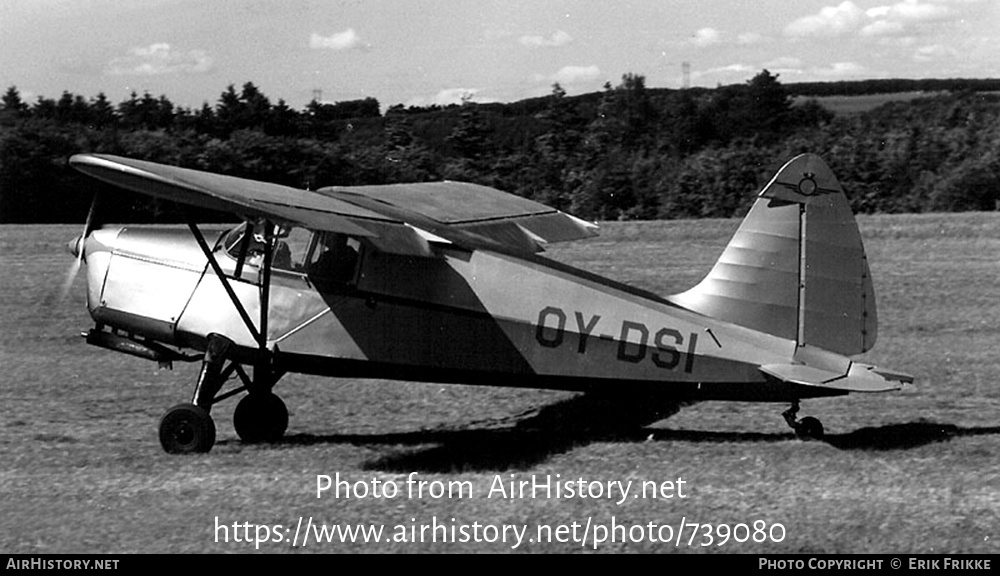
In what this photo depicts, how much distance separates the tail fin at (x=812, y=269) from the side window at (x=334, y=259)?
2799 millimetres

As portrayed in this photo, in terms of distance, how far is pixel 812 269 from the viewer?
27.3 feet

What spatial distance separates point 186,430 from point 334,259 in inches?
63.4

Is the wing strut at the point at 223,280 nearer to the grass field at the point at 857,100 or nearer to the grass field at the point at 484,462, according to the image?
the grass field at the point at 484,462

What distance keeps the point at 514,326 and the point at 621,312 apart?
2.49 ft

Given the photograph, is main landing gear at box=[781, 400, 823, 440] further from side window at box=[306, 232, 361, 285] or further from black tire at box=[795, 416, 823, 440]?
side window at box=[306, 232, 361, 285]

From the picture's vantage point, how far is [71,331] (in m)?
15.4

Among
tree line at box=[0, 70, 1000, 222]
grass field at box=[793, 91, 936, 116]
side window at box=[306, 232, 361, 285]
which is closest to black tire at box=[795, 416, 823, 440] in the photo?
side window at box=[306, 232, 361, 285]

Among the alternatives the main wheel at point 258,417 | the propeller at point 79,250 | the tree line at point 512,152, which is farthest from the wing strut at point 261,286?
the tree line at point 512,152

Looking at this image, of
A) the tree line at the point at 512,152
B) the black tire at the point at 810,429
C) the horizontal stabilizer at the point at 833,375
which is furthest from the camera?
the tree line at the point at 512,152

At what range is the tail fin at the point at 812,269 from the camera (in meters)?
8.27

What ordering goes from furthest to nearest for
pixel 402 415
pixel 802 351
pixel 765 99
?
pixel 765 99, pixel 402 415, pixel 802 351

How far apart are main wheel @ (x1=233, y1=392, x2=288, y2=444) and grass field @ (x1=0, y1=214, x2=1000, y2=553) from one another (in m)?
0.21
